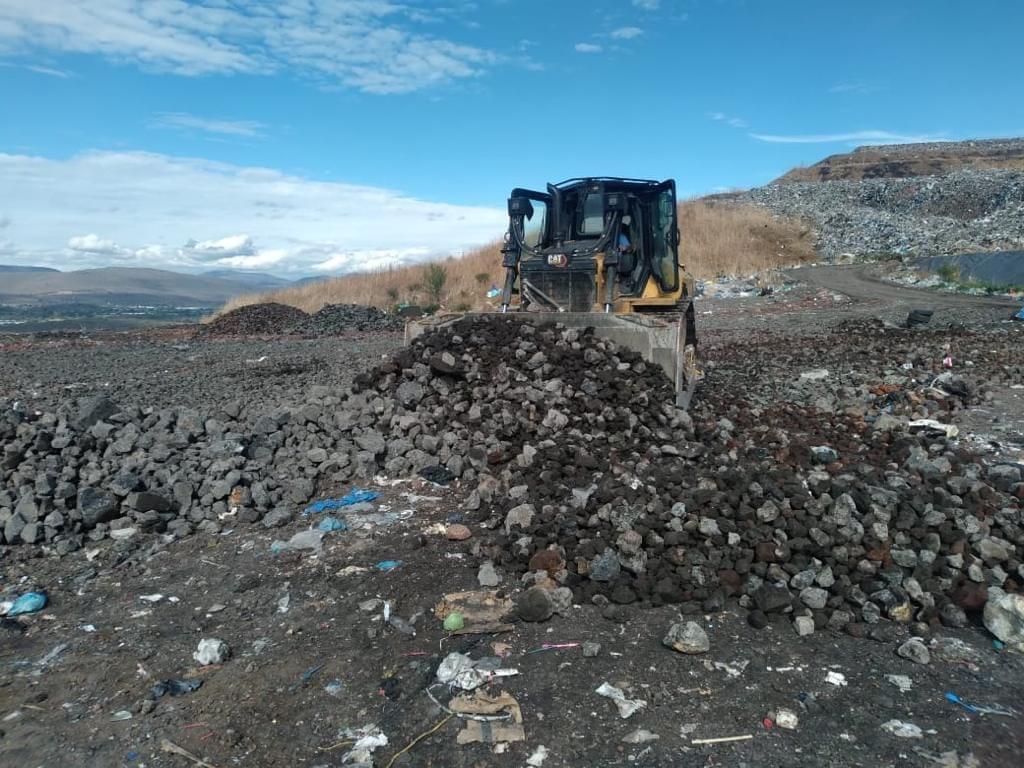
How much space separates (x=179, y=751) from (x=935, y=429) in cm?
604

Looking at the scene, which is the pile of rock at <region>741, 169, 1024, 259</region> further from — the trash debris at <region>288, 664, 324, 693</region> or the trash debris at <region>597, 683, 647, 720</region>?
the trash debris at <region>288, 664, 324, 693</region>

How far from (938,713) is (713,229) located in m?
32.0

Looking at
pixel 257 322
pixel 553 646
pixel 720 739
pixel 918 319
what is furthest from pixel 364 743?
pixel 257 322

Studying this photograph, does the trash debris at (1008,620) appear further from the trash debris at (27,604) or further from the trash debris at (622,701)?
the trash debris at (27,604)

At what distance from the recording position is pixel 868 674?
9.55 ft

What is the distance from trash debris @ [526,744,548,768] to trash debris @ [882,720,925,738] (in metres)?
1.22

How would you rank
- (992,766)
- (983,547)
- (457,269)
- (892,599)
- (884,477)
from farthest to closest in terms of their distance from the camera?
(457,269)
(884,477)
(983,547)
(892,599)
(992,766)

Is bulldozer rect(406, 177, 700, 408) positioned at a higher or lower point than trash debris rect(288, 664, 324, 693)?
higher

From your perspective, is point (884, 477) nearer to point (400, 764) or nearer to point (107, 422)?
point (400, 764)

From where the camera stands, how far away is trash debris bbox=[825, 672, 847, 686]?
2.85 metres

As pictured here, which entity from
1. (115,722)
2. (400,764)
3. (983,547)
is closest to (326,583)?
(115,722)

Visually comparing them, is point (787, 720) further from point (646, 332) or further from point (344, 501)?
point (646, 332)

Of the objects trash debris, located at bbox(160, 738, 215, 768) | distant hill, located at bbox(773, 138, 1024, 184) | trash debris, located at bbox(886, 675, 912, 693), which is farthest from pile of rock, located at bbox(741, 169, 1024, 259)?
trash debris, located at bbox(160, 738, 215, 768)

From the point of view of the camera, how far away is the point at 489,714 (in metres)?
2.70
